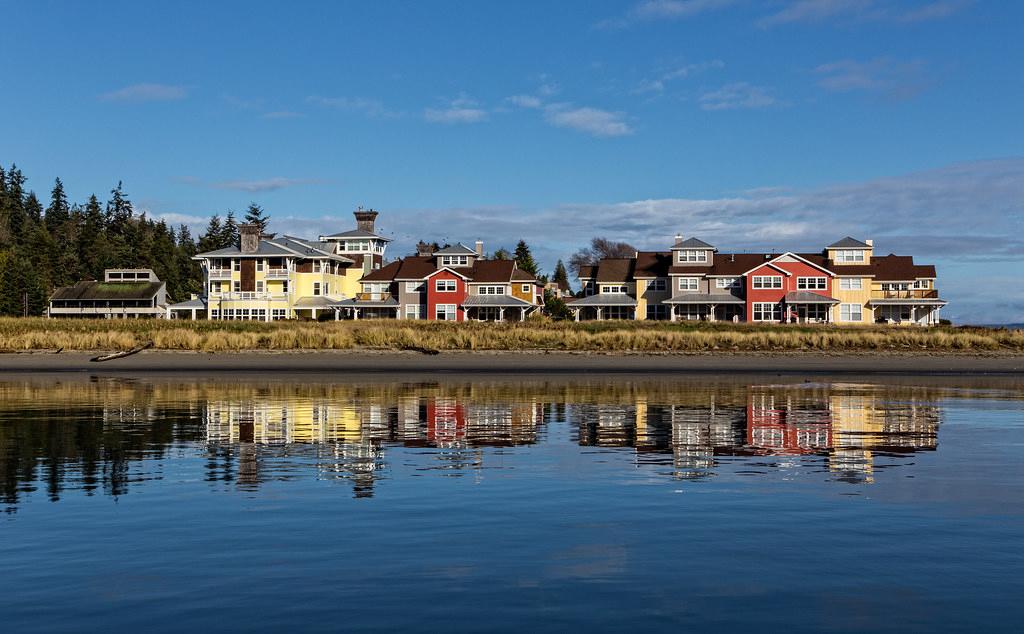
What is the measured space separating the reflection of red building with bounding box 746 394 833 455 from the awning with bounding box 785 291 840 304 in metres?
63.4

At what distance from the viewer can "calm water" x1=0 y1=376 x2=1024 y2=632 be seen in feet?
25.9

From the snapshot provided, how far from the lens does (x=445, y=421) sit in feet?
74.0

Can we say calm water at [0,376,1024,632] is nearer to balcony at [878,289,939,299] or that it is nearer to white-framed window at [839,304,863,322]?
white-framed window at [839,304,863,322]

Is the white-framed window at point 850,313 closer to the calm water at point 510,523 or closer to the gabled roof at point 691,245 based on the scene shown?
the gabled roof at point 691,245

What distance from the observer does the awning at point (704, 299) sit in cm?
8788

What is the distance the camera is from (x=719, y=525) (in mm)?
11008

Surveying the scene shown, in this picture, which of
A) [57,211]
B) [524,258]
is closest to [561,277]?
[524,258]

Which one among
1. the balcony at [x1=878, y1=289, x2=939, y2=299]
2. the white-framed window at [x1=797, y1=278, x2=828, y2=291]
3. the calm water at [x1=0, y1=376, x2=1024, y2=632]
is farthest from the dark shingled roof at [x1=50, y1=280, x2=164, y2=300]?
the calm water at [x1=0, y1=376, x2=1024, y2=632]

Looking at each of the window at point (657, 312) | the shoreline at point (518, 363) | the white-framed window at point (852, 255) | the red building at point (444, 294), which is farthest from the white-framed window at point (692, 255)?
the shoreline at point (518, 363)

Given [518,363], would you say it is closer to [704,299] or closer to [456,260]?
[704,299]

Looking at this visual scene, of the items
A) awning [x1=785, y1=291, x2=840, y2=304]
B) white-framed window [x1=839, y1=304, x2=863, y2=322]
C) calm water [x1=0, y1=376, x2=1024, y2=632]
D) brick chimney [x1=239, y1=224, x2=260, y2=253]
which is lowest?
calm water [x1=0, y1=376, x2=1024, y2=632]

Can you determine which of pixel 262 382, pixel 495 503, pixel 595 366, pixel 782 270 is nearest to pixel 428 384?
pixel 262 382

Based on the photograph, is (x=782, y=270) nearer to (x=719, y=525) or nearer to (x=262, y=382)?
(x=262, y=382)

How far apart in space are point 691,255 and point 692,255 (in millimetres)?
125
